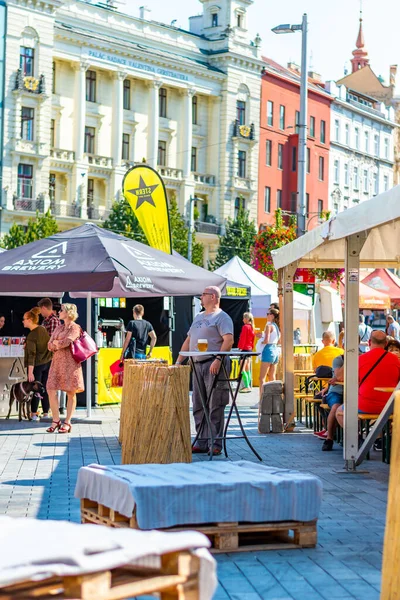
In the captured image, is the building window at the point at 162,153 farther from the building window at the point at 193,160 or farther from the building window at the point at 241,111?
the building window at the point at 241,111

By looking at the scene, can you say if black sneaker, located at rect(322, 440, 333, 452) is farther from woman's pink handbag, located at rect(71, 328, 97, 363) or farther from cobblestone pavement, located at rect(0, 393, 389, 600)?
woman's pink handbag, located at rect(71, 328, 97, 363)

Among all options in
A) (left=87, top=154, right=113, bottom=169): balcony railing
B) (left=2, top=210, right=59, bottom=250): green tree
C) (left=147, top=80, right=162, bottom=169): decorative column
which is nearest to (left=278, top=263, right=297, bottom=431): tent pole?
(left=2, top=210, right=59, bottom=250): green tree

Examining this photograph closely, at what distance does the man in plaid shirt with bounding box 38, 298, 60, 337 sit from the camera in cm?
1767

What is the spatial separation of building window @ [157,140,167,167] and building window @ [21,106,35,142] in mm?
12874

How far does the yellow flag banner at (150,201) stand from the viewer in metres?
23.1

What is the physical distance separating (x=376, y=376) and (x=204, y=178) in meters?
68.1

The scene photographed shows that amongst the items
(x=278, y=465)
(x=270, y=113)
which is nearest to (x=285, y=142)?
(x=270, y=113)

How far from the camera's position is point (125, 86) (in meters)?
74.9

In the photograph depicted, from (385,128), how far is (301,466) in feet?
298

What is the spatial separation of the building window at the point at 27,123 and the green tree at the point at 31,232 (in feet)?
23.5

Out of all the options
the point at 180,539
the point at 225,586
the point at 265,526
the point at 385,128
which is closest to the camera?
the point at 180,539

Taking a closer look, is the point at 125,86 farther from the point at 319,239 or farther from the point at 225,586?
the point at 225,586

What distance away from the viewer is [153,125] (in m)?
75.8

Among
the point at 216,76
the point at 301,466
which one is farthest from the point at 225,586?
the point at 216,76
